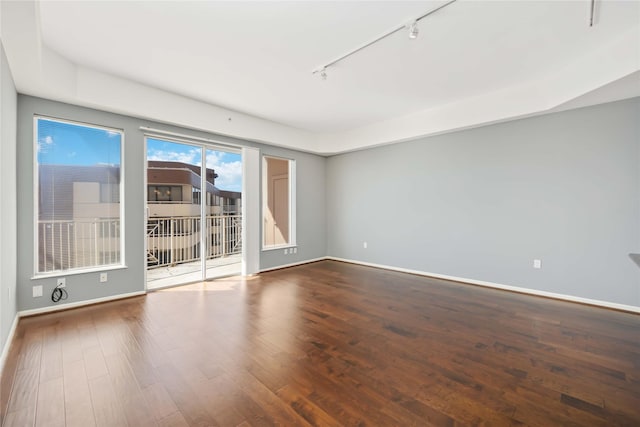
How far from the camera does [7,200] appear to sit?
2.55m

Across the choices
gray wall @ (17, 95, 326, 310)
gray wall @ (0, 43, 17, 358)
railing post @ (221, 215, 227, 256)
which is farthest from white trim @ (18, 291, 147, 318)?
railing post @ (221, 215, 227, 256)

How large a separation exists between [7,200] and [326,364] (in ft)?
10.9

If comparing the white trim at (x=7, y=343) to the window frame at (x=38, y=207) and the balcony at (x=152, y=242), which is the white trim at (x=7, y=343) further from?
the balcony at (x=152, y=242)

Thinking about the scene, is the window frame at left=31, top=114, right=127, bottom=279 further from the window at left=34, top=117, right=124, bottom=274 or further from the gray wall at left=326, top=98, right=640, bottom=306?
the gray wall at left=326, top=98, right=640, bottom=306

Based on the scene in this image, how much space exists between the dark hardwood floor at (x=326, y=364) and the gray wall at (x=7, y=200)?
0.35 metres

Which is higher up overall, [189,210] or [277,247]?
[189,210]

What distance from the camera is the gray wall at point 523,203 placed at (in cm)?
333

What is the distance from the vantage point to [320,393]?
5.96 feet

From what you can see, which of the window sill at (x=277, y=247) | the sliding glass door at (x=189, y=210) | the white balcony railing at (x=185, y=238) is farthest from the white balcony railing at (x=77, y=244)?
the window sill at (x=277, y=247)

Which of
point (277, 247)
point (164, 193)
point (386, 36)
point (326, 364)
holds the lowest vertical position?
point (326, 364)

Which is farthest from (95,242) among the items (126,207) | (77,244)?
(126,207)

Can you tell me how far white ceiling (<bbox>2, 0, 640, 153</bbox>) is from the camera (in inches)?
90.7

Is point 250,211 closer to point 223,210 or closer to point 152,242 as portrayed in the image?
point 223,210

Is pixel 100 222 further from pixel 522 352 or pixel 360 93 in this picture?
pixel 522 352
